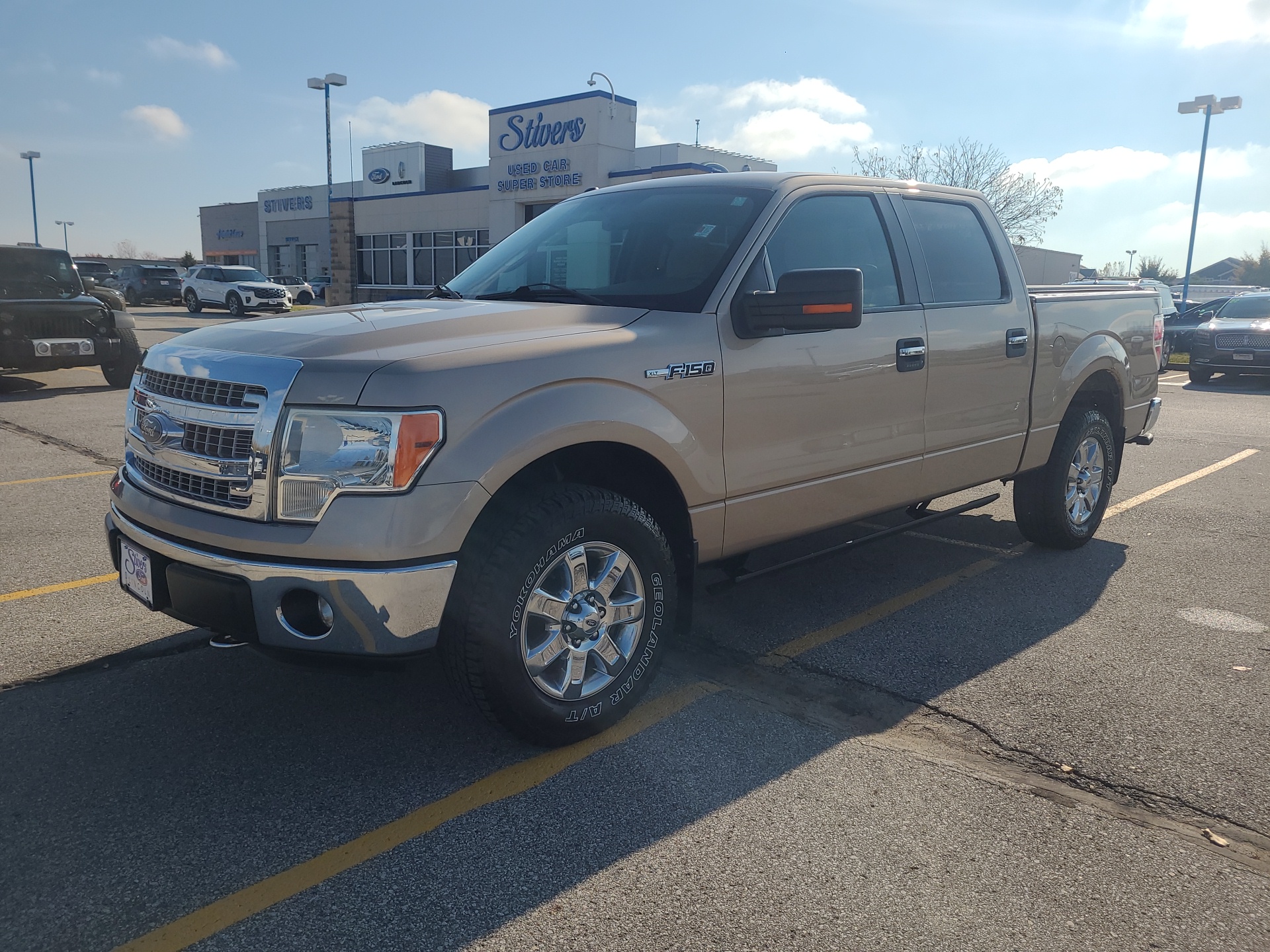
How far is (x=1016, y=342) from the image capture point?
201 inches

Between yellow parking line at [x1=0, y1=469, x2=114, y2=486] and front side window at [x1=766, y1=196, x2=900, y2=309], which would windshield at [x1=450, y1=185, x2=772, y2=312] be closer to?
front side window at [x1=766, y1=196, x2=900, y2=309]

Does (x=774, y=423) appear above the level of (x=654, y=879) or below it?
above

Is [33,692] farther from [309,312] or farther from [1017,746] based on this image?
[1017,746]

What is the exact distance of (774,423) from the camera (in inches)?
151

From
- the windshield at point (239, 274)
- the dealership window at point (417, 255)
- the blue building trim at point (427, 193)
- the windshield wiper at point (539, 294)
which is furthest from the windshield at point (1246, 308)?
the windshield at point (239, 274)

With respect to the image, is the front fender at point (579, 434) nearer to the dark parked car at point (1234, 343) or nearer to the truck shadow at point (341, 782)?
the truck shadow at point (341, 782)

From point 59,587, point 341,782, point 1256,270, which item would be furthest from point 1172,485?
point 1256,270

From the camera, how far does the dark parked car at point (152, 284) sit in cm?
4181

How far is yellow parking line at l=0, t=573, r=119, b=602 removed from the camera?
15.5 ft

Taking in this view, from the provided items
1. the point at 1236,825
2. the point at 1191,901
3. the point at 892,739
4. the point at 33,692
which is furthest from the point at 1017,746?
the point at 33,692

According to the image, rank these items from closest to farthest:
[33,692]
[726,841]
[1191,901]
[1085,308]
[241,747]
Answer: [1191,901], [726,841], [241,747], [33,692], [1085,308]

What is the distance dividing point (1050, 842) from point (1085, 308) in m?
3.80

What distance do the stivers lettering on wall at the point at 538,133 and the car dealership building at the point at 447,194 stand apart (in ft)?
0.10

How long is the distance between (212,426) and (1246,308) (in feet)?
69.5
